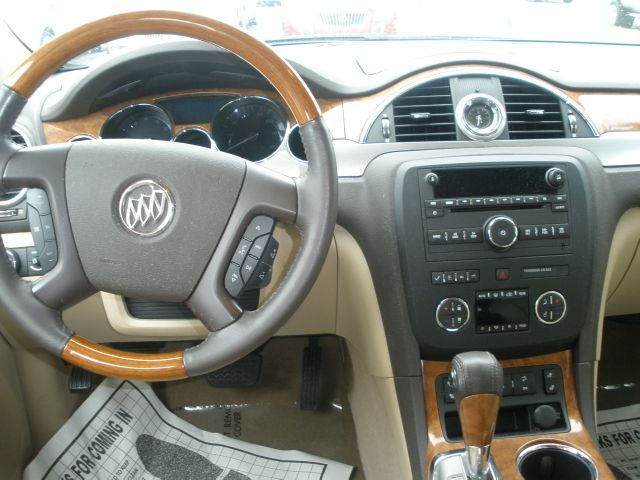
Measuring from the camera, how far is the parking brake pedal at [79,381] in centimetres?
158

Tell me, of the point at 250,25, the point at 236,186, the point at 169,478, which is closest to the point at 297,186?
the point at 236,186

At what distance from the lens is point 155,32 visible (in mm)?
795

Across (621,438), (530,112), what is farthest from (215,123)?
(621,438)

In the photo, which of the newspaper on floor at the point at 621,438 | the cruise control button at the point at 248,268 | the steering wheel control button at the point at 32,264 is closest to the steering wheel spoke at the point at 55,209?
the steering wheel control button at the point at 32,264

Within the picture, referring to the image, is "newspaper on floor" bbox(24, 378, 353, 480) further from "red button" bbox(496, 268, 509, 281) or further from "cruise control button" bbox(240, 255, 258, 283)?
"cruise control button" bbox(240, 255, 258, 283)

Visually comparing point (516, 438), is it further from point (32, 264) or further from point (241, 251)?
point (32, 264)

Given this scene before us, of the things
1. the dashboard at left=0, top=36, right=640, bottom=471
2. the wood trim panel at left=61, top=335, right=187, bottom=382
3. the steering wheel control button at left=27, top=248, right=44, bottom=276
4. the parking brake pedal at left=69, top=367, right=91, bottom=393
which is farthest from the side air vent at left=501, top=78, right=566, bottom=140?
the parking brake pedal at left=69, top=367, right=91, bottom=393

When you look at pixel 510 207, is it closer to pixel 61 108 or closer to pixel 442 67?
pixel 442 67

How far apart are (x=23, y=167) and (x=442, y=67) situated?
0.76 m

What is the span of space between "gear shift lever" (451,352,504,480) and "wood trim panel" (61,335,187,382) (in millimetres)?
388

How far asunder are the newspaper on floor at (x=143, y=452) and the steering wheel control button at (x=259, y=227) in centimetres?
89

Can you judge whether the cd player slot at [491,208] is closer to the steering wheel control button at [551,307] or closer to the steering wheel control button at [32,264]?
the steering wheel control button at [551,307]

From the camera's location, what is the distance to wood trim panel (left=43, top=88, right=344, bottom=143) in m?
1.14

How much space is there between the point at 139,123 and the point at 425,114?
0.55 metres
